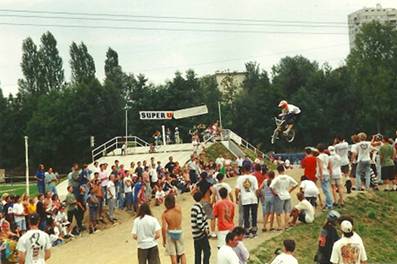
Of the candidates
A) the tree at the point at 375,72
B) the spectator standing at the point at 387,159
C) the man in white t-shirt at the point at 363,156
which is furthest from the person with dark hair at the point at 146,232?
the tree at the point at 375,72

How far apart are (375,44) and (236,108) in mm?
19385

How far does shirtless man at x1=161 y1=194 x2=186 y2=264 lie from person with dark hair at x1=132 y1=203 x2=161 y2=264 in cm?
39

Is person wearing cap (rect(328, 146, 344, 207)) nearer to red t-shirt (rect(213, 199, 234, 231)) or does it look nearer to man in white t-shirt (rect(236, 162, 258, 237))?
man in white t-shirt (rect(236, 162, 258, 237))

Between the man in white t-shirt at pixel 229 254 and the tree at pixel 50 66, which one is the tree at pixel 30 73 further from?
the man in white t-shirt at pixel 229 254

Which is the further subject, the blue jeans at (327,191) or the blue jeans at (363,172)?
the blue jeans at (363,172)

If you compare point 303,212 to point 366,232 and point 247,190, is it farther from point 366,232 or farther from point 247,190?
point 366,232

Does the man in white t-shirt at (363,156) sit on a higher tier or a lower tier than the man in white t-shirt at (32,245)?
Answer: higher

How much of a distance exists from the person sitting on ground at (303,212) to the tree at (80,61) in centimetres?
7621

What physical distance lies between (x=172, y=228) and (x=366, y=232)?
9154 mm

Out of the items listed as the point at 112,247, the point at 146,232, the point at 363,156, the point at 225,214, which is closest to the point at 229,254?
the point at 146,232

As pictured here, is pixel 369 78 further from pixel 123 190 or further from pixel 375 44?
pixel 123 190

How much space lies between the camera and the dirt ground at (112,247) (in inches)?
613

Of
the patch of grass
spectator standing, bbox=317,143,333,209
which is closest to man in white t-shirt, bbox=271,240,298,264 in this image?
the patch of grass

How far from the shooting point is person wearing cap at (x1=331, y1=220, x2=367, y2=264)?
909 cm
